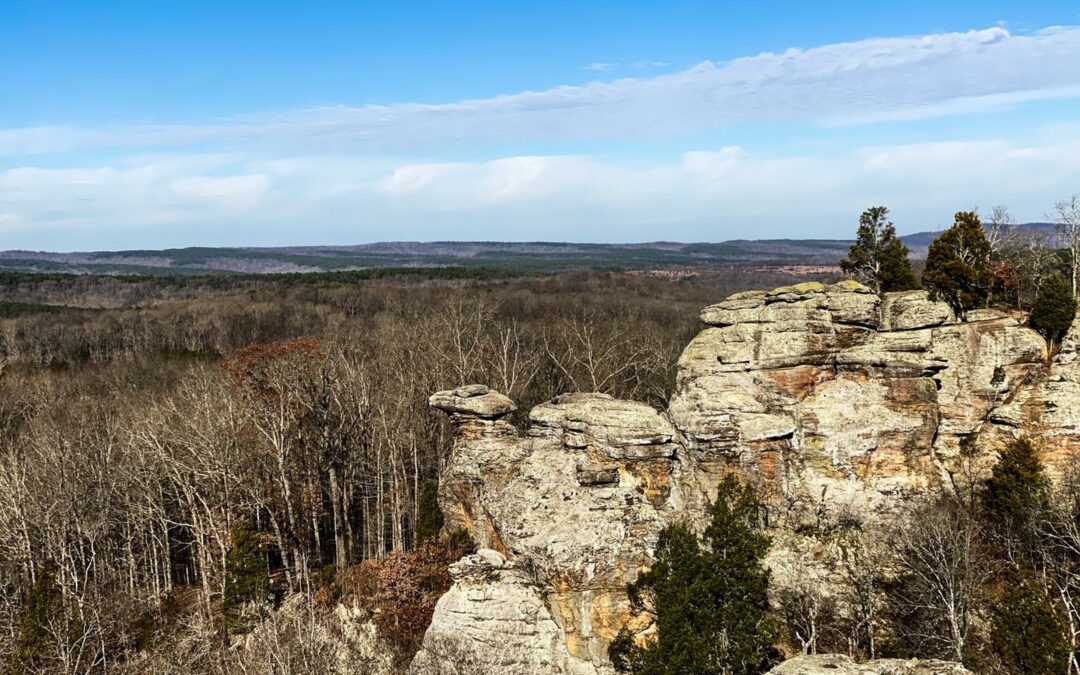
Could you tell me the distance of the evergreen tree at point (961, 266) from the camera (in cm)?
3628

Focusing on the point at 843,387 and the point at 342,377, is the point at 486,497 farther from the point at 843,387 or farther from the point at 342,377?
the point at 342,377

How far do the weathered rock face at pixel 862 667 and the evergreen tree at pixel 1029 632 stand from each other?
5.48m

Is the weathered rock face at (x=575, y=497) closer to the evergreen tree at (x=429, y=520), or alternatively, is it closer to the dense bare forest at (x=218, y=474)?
the evergreen tree at (x=429, y=520)

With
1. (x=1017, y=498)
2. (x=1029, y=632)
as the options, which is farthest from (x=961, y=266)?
(x=1029, y=632)

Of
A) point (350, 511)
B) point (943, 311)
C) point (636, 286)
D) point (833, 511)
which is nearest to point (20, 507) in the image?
point (350, 511)

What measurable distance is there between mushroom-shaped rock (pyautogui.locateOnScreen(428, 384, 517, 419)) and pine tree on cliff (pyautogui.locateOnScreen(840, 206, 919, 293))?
23420mm

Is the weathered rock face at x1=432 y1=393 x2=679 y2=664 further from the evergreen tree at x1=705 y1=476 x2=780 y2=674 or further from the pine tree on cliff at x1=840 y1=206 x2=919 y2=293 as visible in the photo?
the pine tree on cliff at x1=840 y1=206 x2=919 y2=293

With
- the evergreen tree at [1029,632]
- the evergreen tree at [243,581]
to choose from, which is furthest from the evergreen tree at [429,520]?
the evergreen tree at [1029,632]

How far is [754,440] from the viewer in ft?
108

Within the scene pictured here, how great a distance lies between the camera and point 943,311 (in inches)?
1401

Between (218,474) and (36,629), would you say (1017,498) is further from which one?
(36,629)

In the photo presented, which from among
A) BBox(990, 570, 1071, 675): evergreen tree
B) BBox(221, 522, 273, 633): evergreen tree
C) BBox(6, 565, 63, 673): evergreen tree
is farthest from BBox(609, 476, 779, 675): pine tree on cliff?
BBox(6, 565, 63, 673): evergreen tree

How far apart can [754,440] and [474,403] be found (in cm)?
1412

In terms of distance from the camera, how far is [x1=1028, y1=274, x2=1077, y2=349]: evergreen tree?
108ft
